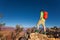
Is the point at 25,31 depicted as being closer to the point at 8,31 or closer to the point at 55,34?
the point at 8,31

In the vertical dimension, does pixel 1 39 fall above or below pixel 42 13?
below

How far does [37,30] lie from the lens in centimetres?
1399

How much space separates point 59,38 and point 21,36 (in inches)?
132

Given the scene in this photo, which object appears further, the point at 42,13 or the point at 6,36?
the point at 42,13

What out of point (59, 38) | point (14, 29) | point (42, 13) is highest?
point (42, 13)

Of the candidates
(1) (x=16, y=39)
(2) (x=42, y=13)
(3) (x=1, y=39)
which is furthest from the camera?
(2) (x=42, y=13)

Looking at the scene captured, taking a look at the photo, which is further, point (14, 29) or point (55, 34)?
point (55, 34)

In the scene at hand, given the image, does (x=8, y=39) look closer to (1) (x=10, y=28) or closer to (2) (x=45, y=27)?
(1) (x=10, y=28)

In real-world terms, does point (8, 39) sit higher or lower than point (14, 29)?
lower

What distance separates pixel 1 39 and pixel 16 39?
1.38 m

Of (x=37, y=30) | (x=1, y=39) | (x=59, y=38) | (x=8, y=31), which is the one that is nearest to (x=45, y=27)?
(x=37, y=30)

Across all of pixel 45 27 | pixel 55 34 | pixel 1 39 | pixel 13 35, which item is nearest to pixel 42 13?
pixel 45 27

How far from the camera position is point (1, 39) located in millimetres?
12016

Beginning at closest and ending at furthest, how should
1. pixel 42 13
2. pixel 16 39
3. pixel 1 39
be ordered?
pixel 1 39
pixel 16 39
pixel 42 13
